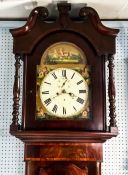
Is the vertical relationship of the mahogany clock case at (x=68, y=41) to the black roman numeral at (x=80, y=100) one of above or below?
above

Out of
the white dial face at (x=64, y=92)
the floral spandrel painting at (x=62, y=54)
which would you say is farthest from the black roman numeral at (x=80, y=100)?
the floral spandrel painting at (x=62, y=54)

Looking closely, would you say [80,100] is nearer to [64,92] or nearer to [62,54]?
[64,92]

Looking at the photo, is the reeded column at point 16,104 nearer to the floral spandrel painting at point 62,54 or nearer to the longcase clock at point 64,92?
the longcase clock at point 64,92

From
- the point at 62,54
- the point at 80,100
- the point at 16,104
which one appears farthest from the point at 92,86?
the point at 16,104

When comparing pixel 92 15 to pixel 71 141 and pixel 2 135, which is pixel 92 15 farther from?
pixel 2 135

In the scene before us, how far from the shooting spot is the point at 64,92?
1.39 m

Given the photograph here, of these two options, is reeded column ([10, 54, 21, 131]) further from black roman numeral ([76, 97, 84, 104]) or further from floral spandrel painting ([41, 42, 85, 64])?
black roman numeral ([76, 97, 84, 104])

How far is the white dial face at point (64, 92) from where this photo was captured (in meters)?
1.37

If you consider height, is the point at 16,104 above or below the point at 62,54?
below

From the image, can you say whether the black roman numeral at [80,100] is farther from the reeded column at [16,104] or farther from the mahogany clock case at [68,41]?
the reeded column at [16,104]

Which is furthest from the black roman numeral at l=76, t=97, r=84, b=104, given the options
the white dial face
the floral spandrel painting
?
the floral spandrel painting

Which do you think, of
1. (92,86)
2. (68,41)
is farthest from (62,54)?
(92,86)

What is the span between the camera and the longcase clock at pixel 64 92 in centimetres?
136

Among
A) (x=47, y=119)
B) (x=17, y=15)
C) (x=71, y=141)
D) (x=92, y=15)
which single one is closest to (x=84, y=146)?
(x=71, y=141)
